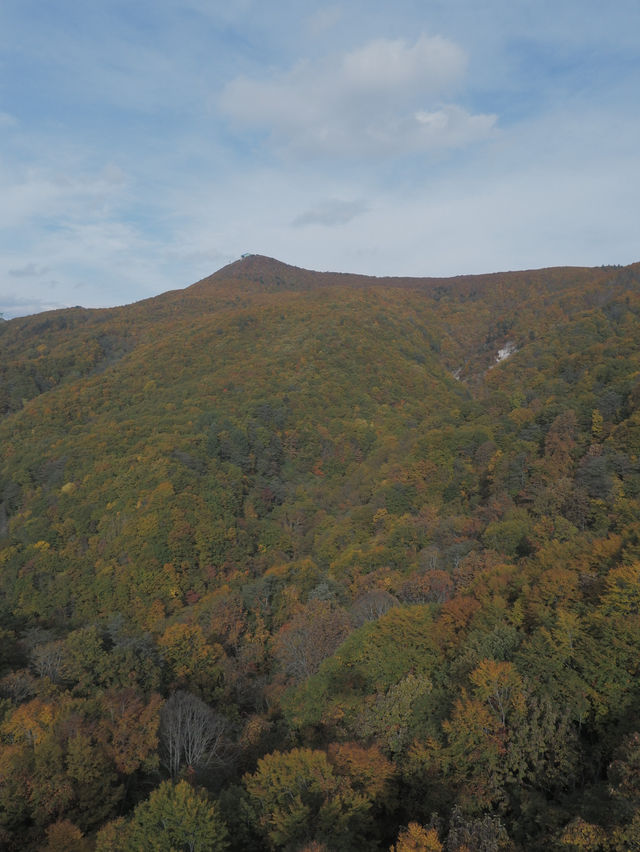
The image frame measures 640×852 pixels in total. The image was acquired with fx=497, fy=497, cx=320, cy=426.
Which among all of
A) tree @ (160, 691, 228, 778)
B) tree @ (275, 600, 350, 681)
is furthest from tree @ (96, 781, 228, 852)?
tree @ (275, 600, 350, 681)

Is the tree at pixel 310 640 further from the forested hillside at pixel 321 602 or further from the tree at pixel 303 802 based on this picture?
the tree at pixel 303 802

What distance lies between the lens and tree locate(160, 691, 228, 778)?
94.1 ft

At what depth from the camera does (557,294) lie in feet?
558

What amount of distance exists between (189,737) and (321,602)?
17.4 metres

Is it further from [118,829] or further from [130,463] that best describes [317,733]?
[130,463]

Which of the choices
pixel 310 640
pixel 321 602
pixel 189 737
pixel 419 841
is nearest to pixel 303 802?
pixel 419 841

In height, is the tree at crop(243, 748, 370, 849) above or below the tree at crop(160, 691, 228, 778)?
above

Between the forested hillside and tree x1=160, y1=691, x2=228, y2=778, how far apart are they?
192 mm

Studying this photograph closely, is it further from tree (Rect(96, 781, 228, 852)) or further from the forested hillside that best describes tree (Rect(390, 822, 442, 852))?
tree (Rect(96, 781, 228, 852))

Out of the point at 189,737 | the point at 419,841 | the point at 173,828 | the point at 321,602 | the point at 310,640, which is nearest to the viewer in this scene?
the point at 419,841

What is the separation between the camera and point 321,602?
146ft

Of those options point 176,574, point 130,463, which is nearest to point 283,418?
point 130,463

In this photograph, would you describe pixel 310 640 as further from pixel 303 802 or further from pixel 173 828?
pixel 173 828

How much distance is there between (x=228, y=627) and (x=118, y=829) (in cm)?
2836
